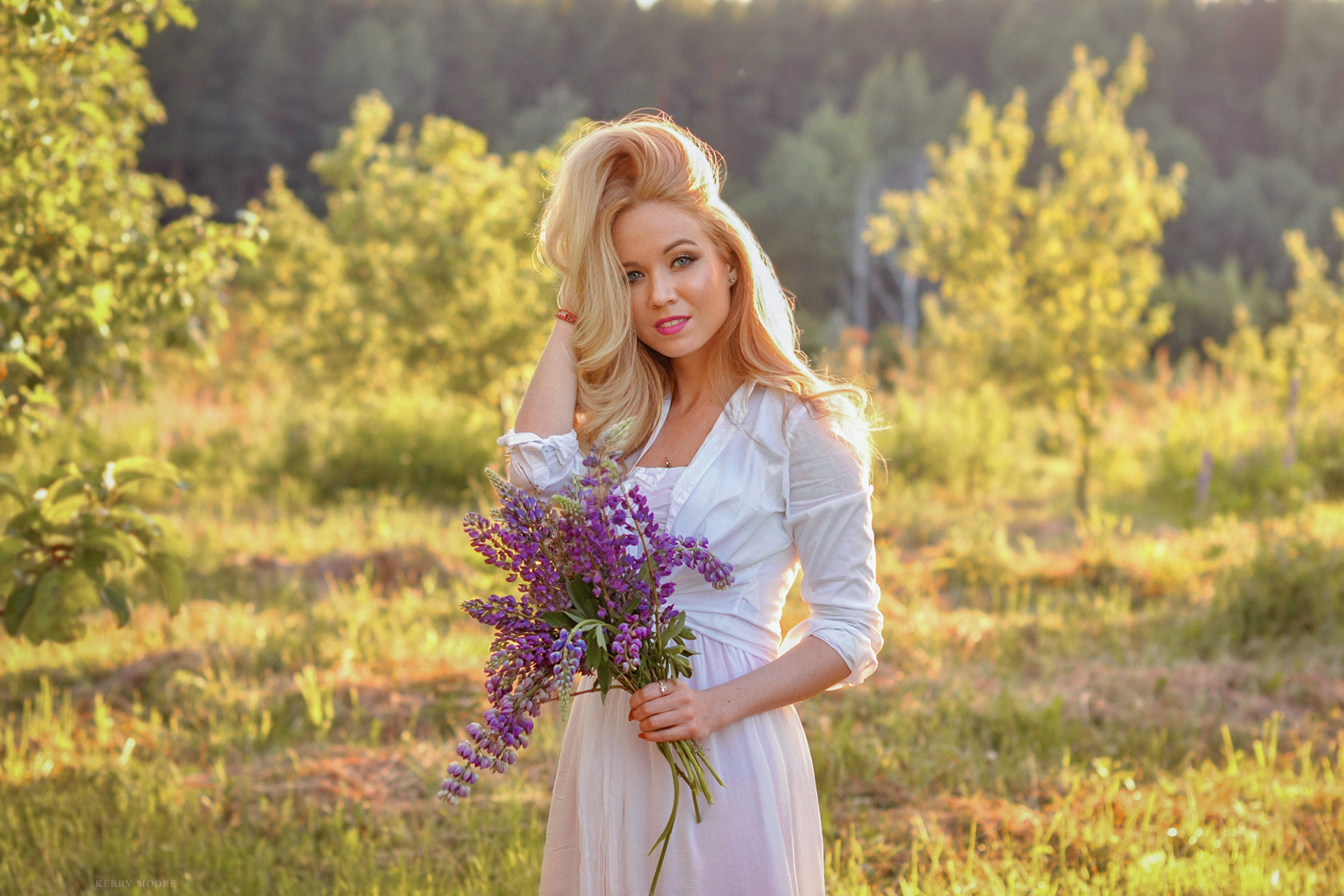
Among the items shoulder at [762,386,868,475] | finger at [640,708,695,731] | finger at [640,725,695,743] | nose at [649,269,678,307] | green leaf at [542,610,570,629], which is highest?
nose at [649,269,678,307]

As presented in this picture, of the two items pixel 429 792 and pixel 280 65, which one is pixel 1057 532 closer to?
pixel 429 792

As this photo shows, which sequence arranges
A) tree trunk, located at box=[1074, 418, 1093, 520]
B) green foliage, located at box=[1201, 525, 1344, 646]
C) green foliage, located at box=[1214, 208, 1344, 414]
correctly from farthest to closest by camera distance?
green foliage, located at box=[1214, 208, 1344, 414] < tree trunk, located at box=[1074, 418, 1093, 520] < green foliage, located at box=[1201, 525, 1344, 646]

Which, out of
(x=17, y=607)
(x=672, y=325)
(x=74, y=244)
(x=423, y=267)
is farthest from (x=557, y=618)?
(x=423, y=267)

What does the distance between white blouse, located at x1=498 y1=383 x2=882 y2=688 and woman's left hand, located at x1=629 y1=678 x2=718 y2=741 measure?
0.69 ft

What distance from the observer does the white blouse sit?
1854 mm

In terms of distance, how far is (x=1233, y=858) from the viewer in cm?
318

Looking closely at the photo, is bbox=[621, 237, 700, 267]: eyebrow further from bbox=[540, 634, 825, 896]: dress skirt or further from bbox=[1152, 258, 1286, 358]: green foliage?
bbox=[1152, 258, 1286, 358]: green foliage

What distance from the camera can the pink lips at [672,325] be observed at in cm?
202

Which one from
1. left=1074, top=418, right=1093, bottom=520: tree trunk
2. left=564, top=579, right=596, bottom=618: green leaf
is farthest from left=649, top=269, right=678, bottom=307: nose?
left=1074, top=418, right=1093, bottom=520: tree trunk

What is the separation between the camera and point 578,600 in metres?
1.71

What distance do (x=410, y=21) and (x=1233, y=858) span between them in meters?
39.2

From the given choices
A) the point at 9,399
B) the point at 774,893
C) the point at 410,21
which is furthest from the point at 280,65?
the point at 774,893

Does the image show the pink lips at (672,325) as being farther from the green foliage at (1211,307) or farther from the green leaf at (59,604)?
the green foliage at (1211,307)

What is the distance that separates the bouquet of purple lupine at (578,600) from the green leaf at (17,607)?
188cm
